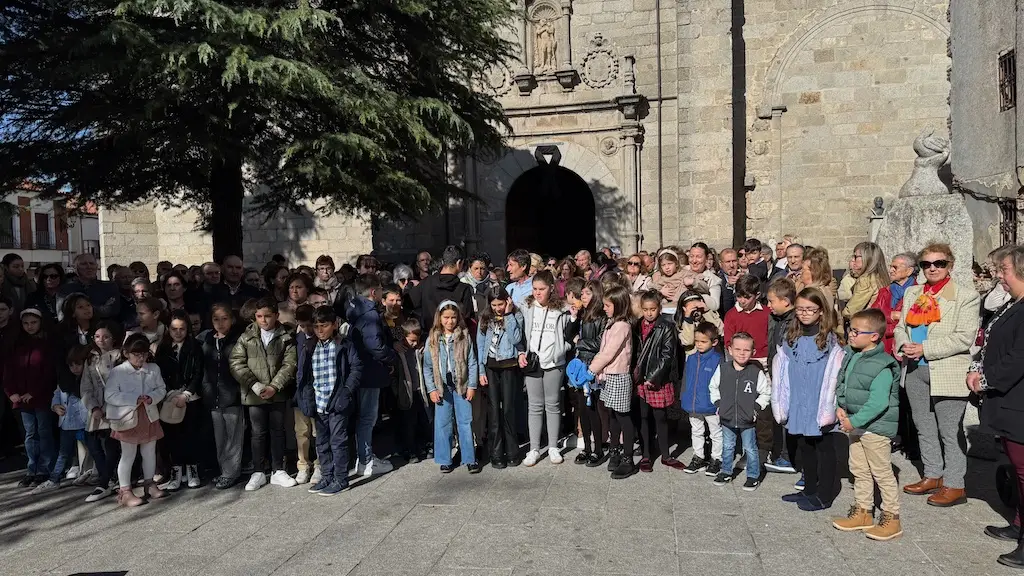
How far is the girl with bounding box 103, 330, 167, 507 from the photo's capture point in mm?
5762

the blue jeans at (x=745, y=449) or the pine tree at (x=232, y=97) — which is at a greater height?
the pine tree at (x=232, y=97)

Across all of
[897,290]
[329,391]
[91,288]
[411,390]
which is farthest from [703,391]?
[91,288]

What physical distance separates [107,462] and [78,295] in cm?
155

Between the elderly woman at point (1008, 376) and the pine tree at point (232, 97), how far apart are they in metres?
7.48

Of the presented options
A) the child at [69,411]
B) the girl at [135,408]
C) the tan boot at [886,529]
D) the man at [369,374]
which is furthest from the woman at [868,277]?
the child at [69,411]

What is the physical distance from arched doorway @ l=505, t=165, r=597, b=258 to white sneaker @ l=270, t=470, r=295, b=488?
10989 mm

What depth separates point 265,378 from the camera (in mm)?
6059

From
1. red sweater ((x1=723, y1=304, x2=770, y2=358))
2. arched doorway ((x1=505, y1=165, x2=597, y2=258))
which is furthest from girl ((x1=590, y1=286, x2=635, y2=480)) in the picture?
arched doorway ((x1=505, y1=165, x2=597, y2=258))

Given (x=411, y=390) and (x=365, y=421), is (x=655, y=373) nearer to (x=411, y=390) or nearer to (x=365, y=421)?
(x=411, y=390)

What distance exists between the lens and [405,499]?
566cm

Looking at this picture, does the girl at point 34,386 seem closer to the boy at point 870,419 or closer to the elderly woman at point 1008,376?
the boy at point 870,419

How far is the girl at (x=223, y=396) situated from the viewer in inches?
242

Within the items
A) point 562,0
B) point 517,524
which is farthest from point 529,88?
point 517,524

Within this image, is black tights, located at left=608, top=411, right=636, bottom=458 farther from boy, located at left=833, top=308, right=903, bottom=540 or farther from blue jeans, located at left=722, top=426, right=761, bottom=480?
boy, located at left=833, top=308, right=903, bottom=540
